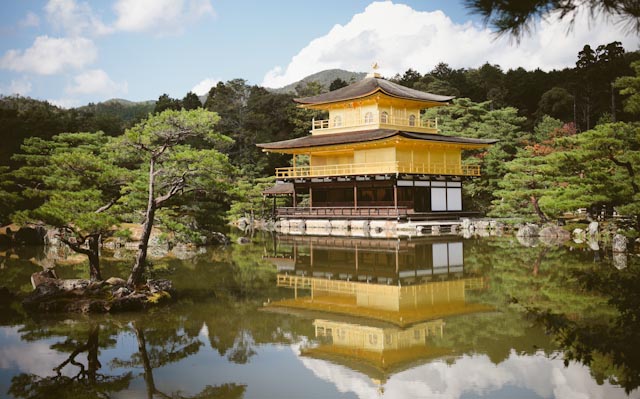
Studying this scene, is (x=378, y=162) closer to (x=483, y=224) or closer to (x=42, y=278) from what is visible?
(x=483, y=224)

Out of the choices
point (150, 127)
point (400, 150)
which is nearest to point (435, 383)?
point (150, 127)

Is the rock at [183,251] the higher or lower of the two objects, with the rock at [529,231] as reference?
lower

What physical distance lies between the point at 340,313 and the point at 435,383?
3824 mm

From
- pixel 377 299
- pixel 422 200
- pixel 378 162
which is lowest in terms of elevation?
pixel 377 299

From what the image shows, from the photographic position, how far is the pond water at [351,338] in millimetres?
6242

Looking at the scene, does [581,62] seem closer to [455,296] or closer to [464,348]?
[455,296]

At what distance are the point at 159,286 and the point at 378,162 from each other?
67.8 feet

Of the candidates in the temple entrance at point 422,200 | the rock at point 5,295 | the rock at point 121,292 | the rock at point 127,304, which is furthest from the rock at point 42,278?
the temple entrance at point 422,200

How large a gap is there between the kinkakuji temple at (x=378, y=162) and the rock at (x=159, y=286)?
17.5 metres

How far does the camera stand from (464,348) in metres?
7.70

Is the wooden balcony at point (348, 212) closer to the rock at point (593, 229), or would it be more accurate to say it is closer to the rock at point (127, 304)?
the rock at point (593, 229)

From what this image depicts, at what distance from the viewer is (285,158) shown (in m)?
49.2

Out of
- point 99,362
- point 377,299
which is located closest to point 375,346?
point 377,299

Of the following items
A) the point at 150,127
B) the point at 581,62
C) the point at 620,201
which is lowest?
the point at 620,201
